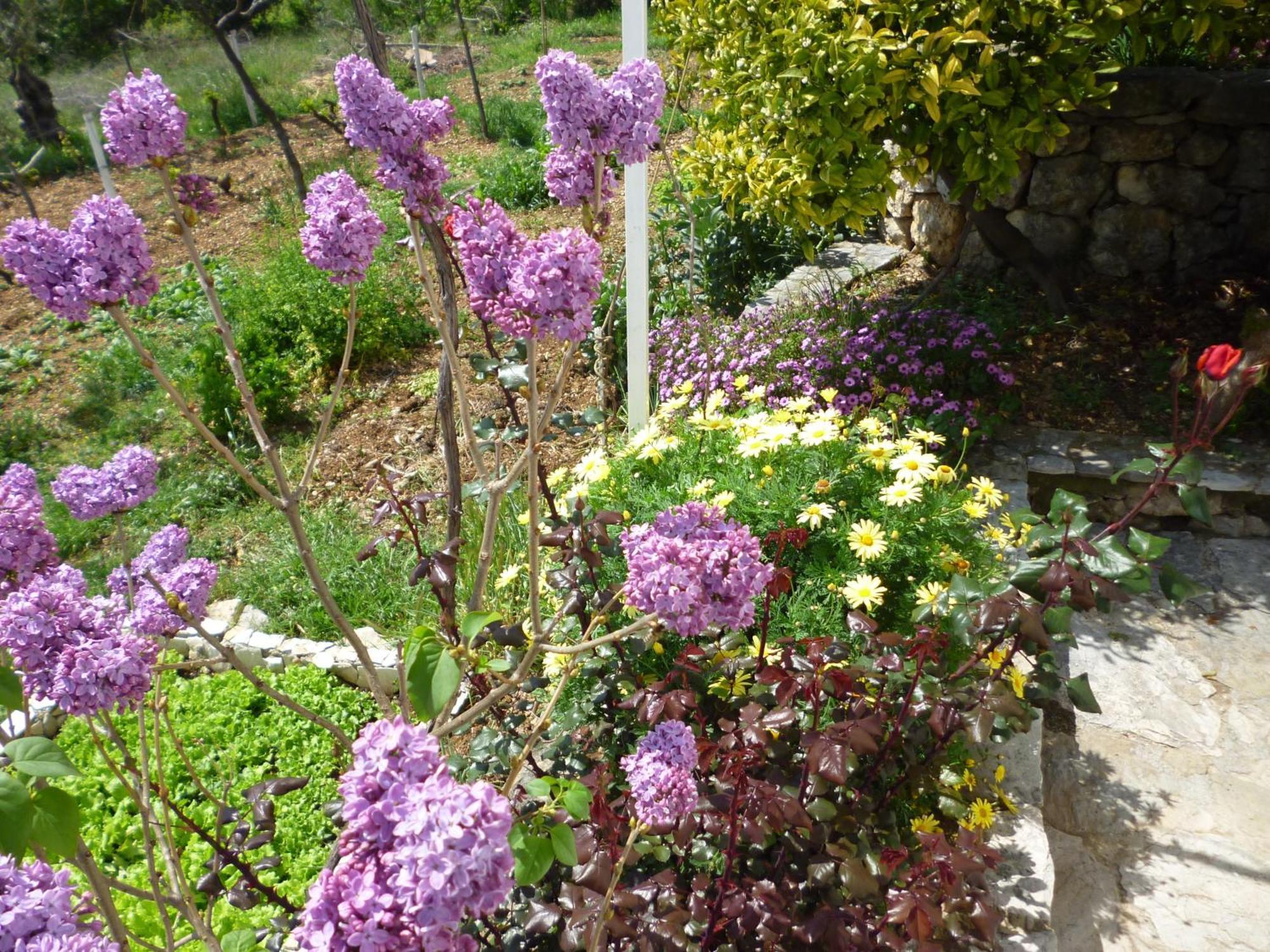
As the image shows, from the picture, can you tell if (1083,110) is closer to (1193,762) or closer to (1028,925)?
(1193,762)

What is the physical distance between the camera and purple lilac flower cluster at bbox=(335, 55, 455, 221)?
4.00 ft

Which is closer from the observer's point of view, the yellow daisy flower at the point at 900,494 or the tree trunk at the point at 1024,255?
the yellow daisy flower at the point at 900,494

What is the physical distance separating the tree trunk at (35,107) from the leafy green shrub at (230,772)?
474 inches

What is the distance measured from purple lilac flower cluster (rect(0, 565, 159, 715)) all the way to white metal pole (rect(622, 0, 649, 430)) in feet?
5.90

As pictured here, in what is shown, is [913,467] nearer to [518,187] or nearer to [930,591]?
[930,591]

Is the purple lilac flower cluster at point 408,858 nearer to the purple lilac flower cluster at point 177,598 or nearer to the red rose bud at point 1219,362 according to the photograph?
the purple lilac flower cluster at point 177,598

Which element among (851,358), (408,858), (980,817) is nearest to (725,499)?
(980,817)

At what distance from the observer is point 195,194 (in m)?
1.34

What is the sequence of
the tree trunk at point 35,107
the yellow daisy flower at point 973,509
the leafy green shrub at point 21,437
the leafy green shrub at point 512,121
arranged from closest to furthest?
the yellow daisy flower at point 973,509 < the leafy green shrub at point 21,437 < the leafy green shrub at point 512,121 < the tree trunk at point 35,107

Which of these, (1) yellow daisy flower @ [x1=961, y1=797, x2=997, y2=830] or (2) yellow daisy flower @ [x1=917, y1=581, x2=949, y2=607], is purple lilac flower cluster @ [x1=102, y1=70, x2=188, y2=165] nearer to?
(2) yellow daisy flower @ [x1=917, y1=581, x2=949, y2=607]

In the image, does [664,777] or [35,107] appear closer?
[664,777]

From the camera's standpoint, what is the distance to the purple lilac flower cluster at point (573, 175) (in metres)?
1.33

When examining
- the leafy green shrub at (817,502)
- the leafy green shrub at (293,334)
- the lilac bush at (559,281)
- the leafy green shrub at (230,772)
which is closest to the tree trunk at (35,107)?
the leafy green shrub at (293,334)

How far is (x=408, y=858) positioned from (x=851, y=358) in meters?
3.16
